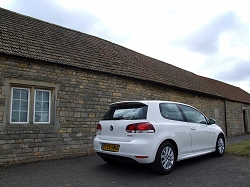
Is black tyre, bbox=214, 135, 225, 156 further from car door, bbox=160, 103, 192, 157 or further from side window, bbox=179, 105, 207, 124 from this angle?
car door, bbox=160, 103, 192, 157

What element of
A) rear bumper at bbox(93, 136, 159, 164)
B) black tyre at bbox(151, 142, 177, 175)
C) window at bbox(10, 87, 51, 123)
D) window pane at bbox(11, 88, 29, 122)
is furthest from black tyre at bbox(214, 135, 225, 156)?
window pane at bbox(11, 88, 29, 122)

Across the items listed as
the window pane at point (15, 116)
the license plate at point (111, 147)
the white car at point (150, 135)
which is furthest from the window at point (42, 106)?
the license plate at point (111, 147)

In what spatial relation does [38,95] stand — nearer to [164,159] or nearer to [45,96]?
[45,96]

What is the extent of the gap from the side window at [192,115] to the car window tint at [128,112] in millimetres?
1478

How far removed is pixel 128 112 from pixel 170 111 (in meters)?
1.10

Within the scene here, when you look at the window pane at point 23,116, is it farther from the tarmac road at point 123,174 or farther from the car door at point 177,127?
the car door at point 177,127

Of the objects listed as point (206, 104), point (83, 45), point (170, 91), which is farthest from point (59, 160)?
point (206, 104)

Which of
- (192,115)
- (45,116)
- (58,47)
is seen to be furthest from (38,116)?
(192,115)

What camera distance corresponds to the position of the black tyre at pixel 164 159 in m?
4.29

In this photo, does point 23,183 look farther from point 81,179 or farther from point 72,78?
point 72,78

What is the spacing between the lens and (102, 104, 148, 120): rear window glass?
4477 mm

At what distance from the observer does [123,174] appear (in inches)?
179

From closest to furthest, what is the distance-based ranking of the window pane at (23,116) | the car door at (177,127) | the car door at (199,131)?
the car door at (177,127)
the car door at (199,131)
the window pane at (23,116)

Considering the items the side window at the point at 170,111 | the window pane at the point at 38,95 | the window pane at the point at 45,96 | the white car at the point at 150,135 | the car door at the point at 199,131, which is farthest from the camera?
the window pane at the point at 45,96
